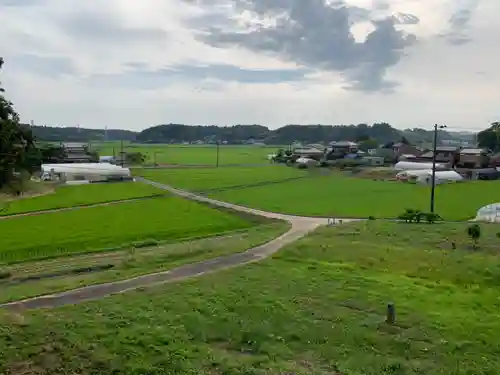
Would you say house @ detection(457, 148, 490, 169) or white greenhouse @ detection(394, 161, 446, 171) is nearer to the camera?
white greenhouse @ detection(394, 161, 446, 171)

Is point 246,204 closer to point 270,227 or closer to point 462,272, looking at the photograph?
A: point 270,227

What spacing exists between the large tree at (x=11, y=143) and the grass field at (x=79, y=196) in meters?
24.7

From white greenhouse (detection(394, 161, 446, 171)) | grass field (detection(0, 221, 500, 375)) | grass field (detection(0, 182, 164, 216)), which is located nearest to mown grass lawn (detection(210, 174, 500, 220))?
grass field (detection(0, 182, 164, 216))

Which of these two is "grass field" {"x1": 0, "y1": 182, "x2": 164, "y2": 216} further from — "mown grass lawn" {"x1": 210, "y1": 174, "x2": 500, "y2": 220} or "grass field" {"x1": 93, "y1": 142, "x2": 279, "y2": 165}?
"grass field" {"x1": 93, "y1": 142, "x2": 279, "y2": 165}

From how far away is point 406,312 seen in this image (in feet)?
51.2

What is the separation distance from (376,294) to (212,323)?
20.4ft

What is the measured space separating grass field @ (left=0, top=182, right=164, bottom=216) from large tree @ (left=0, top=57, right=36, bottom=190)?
24.7 m

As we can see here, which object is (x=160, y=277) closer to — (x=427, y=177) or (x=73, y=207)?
(x=73, y=207)

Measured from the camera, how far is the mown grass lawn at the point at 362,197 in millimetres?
44562

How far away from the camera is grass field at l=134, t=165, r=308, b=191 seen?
6594cm

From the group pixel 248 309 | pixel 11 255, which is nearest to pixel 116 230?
pixel 11 255

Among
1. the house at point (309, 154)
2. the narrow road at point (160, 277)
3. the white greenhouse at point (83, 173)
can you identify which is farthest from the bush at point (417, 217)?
the house at point (309, 154)

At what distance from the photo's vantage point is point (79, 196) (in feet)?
172

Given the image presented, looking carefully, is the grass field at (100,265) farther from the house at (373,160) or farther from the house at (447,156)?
the house at (373,160)
